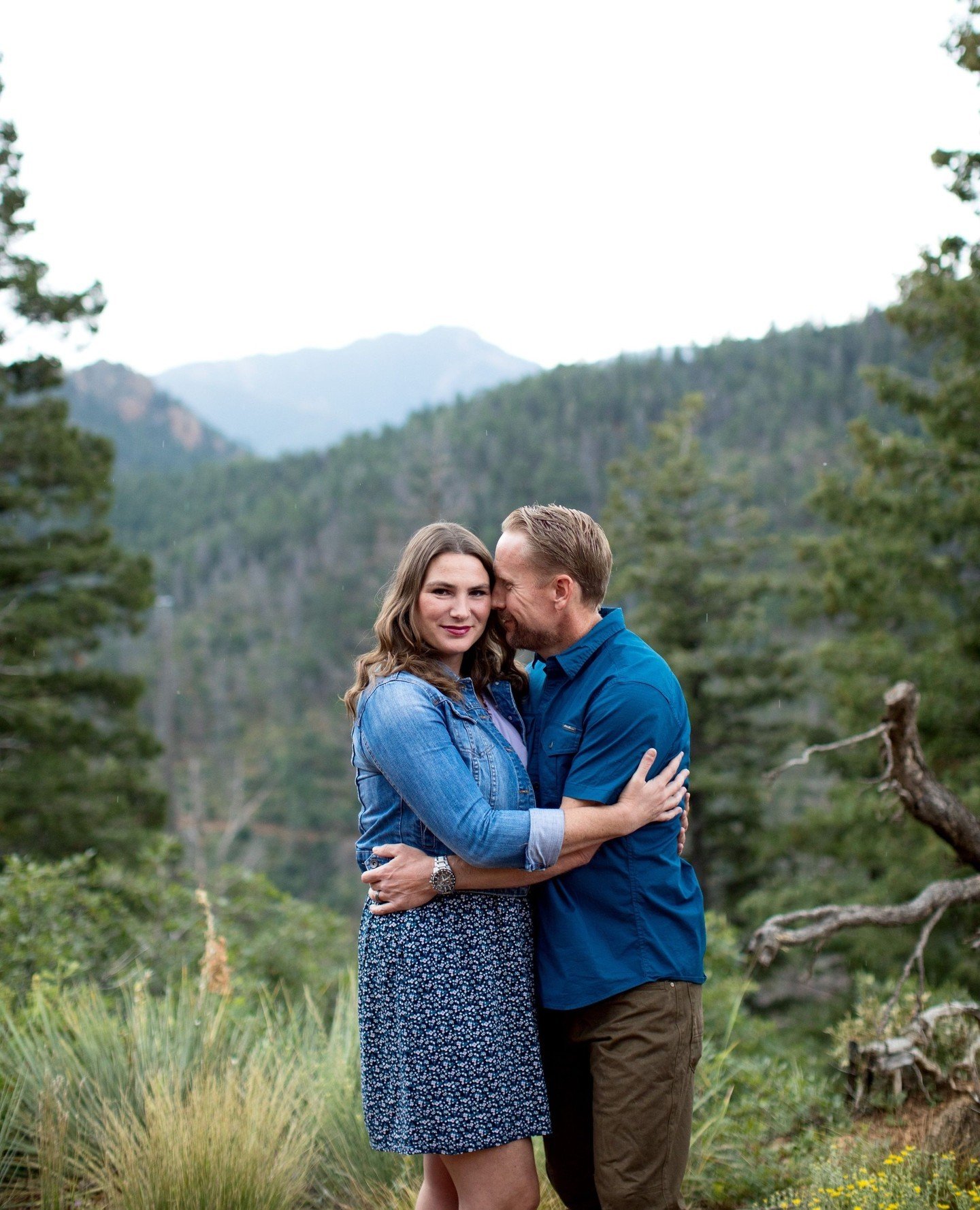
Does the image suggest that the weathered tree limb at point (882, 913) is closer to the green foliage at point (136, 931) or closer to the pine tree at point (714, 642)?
the green foliage at point (136, 931)

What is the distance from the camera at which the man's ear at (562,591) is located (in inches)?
101

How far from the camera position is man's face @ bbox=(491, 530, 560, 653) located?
8.39ft

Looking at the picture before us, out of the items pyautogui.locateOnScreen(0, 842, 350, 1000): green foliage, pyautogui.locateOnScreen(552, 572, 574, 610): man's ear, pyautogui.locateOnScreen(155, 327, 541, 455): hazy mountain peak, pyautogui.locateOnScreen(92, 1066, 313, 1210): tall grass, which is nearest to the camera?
pyautogui.locateOnScreen(552, 572, 574, 610): man's ear

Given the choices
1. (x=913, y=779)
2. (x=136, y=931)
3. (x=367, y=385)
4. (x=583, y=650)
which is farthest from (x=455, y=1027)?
(x=367, y=385)

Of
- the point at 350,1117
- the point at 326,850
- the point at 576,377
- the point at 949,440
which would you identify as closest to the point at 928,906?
the point at 350,1117

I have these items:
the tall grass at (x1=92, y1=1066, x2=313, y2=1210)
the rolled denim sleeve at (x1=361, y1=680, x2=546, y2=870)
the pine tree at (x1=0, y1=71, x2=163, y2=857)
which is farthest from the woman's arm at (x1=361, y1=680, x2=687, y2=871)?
the pine tree at (x1=0, y1=71, x2=163, y2=857)

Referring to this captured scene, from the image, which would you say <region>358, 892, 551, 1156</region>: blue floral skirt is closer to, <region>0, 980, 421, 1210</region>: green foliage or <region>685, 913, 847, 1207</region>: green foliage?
<region>0, 980, 421, 1210</region>: green foliage

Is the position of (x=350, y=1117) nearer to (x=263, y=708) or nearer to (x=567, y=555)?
(x=567, y=555)

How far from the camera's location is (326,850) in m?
42.5

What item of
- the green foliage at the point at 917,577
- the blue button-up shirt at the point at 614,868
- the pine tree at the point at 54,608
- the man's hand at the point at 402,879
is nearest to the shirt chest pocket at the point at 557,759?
the blue button-up shirt at the point at 614,868

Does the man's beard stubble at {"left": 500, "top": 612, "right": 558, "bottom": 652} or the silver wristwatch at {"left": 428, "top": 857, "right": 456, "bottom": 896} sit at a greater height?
the man's beard stubble at {"left": 500, "top": 612, "right": 558, "bottom": 652}

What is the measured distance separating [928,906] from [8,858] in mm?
5102

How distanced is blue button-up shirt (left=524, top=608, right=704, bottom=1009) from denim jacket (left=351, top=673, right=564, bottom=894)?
0.12 meters

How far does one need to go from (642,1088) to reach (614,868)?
1.52ft
